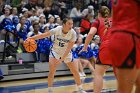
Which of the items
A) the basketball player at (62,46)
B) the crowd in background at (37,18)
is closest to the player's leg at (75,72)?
the basketball player at (62,46)

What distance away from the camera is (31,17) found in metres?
13.5

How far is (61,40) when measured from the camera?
8.10m

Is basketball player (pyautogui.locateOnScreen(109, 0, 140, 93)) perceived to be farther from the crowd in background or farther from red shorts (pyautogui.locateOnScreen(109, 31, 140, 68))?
the crowd in background

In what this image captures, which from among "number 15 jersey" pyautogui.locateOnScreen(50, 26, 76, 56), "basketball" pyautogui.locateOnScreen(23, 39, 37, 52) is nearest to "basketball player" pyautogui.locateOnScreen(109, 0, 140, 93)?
"basketball" pyautogui.locateOnScreen(23, 39, 37, 52)

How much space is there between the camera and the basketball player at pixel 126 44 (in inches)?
109

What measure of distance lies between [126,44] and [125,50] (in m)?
0.05

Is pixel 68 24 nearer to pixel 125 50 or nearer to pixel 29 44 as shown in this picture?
pixel 29 44

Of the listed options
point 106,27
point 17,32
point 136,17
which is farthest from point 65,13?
point 136,17

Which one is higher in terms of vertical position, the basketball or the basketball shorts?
the basketball

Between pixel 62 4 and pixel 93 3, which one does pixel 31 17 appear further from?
pixel 93 3

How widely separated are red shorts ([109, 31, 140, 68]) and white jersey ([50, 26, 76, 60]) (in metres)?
5.18

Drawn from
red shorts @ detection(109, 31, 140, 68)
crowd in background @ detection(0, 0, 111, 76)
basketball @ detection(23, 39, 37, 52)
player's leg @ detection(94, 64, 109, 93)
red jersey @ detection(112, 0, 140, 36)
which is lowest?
player's leg @ detection(94, 64, 109, 93)

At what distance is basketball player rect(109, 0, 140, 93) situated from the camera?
278 centimetres

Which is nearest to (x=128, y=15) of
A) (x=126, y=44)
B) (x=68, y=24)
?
(x=126, y=44)
